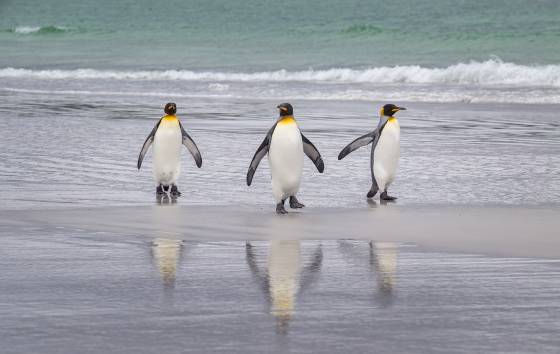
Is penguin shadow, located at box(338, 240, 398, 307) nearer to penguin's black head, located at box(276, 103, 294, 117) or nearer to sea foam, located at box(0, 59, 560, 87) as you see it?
penguin's black head, located at box(276, 103, 294, 117)

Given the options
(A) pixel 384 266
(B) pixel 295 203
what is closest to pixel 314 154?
(B) pixel 295 203

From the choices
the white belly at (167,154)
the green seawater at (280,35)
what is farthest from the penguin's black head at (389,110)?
the green seawater at (280,35)

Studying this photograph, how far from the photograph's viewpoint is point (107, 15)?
194 feet

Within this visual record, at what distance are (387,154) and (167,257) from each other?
3.52m

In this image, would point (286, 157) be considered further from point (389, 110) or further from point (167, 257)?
point (167, 257)

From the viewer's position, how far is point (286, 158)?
29.7 ft

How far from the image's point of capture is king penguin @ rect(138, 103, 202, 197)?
→ 10016 mm

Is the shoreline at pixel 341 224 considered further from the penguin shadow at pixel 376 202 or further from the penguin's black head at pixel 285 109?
the penguin's black head at pixel 285 109

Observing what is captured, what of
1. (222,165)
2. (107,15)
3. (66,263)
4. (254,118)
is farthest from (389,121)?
(107,15)

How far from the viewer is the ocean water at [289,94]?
1049cm

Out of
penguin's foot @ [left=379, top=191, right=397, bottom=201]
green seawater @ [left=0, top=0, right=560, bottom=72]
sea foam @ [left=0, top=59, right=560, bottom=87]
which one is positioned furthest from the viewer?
green seawater @ [left=0, top=0, right=560, bottom=72]

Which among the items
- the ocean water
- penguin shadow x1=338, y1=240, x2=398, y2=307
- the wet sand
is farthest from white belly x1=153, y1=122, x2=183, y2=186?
penguin shadow x1=338, y1=240, x2=398, y2=307

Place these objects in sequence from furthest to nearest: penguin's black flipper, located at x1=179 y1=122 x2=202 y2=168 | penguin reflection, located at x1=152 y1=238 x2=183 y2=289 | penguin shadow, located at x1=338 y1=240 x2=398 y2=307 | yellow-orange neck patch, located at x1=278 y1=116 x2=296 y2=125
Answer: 1. penguin's black flipper, located at x1=179 y1=122 x2=202 y2=168
2. yellow-orange neck patch, located at x1=278 y1=116 x2=296 y2=125
3. penguin reflection, located at x1=152 y1=238 x2=183 y2=289
4. penguin shadow, located at x1=338 y1=240 x2=398 y2=307

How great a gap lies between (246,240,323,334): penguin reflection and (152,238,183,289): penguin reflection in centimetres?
39
